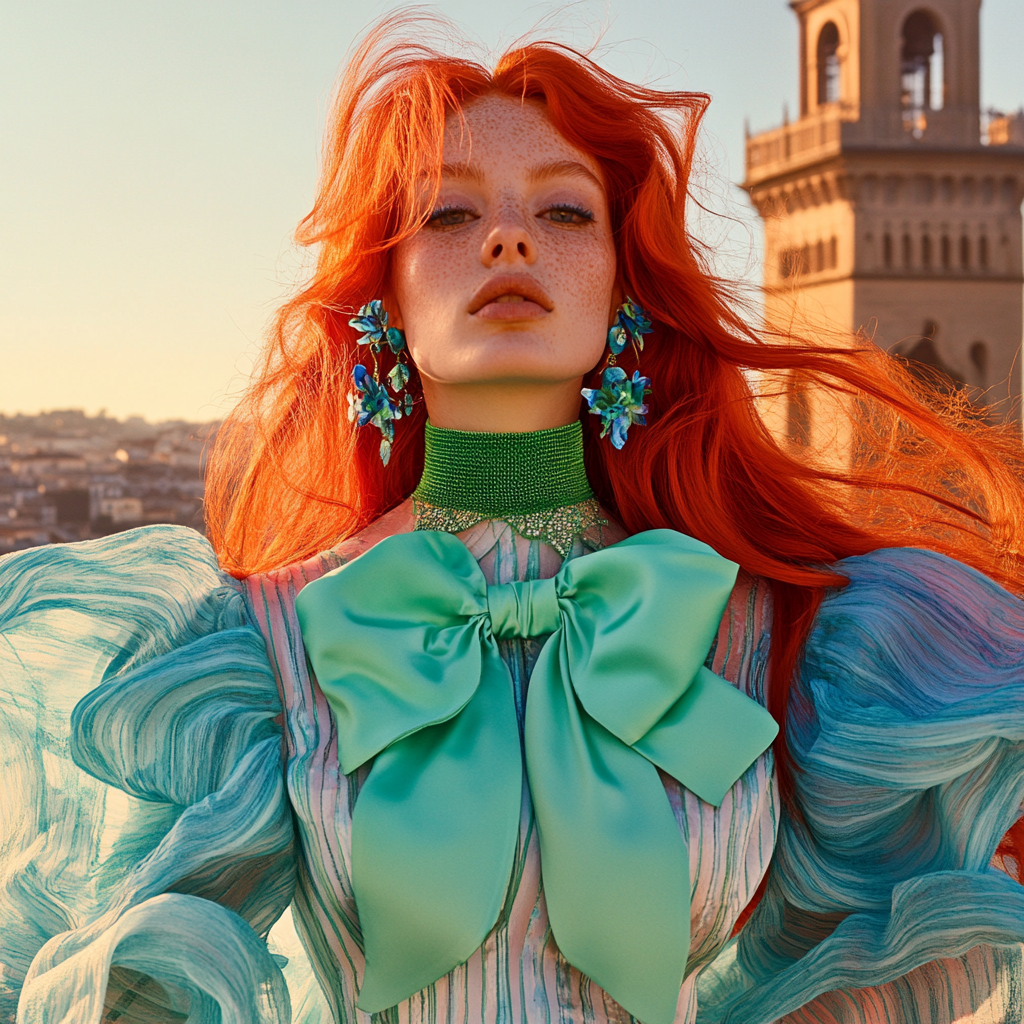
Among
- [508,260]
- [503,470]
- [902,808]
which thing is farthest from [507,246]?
[902,808]

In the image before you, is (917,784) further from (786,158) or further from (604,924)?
(786,158)

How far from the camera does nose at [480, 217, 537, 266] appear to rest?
223 centimetres

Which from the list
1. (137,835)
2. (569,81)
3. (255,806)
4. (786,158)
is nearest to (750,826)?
(255,806)

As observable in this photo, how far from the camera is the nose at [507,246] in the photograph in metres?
2.23

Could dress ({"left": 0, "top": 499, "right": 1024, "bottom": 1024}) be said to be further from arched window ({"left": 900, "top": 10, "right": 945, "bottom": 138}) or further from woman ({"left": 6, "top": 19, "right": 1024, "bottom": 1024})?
arched window ({"left": 900, "top": 10, "right": 945, "bottom": 138})

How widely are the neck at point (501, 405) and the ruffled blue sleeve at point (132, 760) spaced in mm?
499

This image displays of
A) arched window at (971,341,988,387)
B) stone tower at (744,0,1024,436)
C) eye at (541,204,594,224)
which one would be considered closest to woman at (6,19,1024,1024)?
eye at (541,204,594,224)

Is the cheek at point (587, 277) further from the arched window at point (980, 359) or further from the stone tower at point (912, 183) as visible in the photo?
the arched window at point (980, 359)

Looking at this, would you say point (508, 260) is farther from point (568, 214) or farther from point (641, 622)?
point (641, 622)

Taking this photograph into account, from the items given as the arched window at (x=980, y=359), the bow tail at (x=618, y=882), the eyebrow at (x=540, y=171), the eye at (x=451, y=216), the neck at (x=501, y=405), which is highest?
the arched window at (x=980, y=359)

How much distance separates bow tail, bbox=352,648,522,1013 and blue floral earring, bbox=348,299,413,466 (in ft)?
2.10

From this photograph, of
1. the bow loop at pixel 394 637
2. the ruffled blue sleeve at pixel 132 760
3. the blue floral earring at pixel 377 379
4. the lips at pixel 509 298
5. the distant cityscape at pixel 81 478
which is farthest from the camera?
the distant cityscape at pixel 81 478

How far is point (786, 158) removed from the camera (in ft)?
135

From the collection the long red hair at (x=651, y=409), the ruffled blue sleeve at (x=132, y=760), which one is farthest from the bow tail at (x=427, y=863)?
the long red hair at (x=651, y=409)
